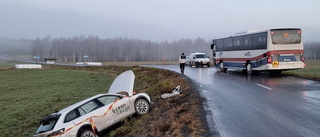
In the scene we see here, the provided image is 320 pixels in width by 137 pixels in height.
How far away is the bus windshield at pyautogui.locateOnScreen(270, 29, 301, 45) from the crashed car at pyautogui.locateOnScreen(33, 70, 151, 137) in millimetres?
12129

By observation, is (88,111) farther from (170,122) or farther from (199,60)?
(199,60)

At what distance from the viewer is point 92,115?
10.7 metres

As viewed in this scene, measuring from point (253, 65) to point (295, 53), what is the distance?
10.4ft

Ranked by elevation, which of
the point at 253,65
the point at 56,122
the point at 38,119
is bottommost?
the point at 38,119

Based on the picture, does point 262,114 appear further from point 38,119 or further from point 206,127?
point 38,119

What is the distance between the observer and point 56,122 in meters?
9.92

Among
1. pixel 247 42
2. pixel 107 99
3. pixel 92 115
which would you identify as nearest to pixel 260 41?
pixel 247 42

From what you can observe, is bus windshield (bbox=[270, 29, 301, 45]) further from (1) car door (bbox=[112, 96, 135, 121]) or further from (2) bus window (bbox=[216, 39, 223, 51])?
(1) car door (bbox=[112, 96, 135, 121])

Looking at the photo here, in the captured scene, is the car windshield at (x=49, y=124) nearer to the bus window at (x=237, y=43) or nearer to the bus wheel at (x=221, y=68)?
the bus window at (x=237, y=43)

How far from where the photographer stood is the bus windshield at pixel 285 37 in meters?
20.3

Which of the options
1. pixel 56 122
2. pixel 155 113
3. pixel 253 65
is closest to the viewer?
pixel 56 122

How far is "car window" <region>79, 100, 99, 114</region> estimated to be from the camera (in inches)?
424

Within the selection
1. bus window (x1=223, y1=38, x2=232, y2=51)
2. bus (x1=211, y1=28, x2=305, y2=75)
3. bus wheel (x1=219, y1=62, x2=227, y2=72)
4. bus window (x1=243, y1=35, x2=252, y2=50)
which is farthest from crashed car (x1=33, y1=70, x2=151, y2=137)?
bus wheel (x1=219, y1=62, x2=227, y2=72)

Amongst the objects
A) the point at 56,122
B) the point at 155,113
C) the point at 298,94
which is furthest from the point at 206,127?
the point at 298,94
